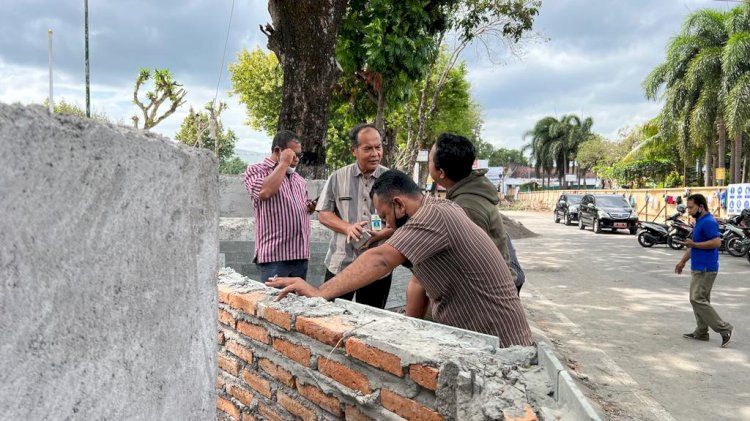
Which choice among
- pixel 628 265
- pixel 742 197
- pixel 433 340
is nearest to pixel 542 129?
pixel 742 197

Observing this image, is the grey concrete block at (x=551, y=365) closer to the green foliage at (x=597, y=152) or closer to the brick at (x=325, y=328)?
the brick at (x=325, y=328)

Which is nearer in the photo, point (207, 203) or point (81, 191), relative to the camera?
point (81, 191)

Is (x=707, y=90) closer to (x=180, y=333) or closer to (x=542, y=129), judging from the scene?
(x=180, y=333)

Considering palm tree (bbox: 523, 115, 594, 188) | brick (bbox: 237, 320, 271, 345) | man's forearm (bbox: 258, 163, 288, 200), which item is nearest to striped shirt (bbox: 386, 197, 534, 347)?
brick (bbox: 237, 320, 271, 345)

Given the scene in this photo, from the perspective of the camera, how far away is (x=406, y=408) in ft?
6.47

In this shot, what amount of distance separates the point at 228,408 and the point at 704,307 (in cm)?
520

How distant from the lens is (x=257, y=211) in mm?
4051

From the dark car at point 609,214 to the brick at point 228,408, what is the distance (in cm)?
1936

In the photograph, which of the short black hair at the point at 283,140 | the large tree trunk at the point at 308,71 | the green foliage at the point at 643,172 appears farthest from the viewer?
the green foliage at the point at 643,172

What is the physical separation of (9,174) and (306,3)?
666 centimetres

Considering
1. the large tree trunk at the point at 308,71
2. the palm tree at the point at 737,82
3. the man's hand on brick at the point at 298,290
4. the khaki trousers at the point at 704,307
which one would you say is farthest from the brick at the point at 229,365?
the palm tree at the point at 737,82

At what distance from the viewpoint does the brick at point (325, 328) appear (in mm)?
2258

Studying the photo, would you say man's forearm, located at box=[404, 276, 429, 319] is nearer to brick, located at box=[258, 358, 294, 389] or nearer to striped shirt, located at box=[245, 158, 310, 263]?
brick, located at box=[258, 358, 294, 389]

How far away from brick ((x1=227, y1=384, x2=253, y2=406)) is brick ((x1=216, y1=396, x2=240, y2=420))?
0.07 m
